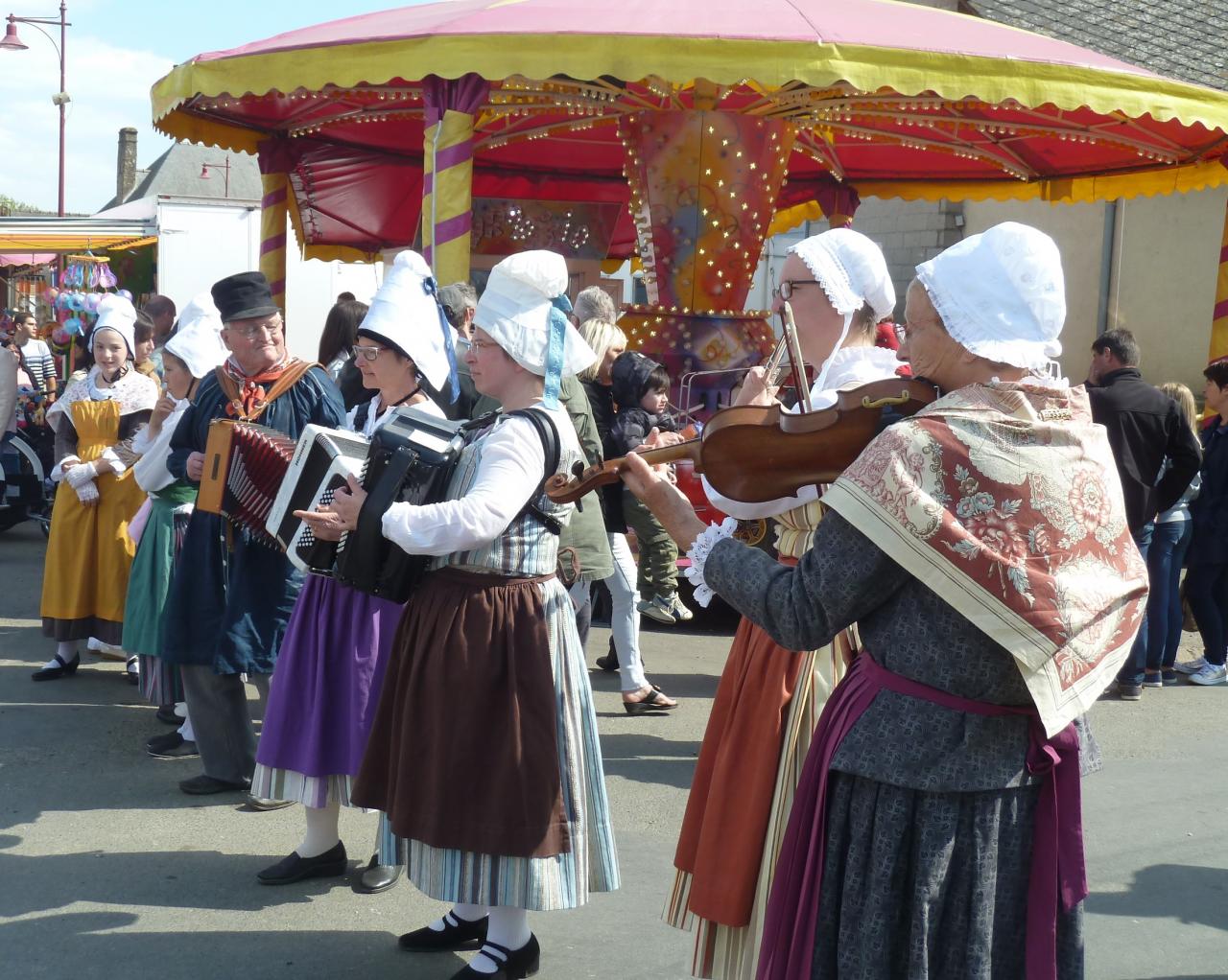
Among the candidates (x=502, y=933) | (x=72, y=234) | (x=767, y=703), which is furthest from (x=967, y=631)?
(x=72, y=234)

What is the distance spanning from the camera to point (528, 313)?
3256 millimetres

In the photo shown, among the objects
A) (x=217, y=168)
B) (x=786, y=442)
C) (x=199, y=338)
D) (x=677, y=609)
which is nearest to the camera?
(x=786, y=442)

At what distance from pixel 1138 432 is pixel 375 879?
441cm

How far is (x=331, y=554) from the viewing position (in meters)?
3.53

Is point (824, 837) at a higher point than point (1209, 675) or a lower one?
higher

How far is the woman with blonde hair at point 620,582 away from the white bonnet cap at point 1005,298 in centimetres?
384

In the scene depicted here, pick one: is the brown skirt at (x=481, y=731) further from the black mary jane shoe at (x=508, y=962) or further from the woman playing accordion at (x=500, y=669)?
the black mary jane shoe at (x=508, y=962)

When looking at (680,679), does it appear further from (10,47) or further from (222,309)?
(10,47)

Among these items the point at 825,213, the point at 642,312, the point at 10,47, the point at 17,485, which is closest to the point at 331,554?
the point at 642,312

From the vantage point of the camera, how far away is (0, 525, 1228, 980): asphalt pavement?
3.64 m

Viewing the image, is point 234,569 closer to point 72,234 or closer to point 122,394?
point 122,394

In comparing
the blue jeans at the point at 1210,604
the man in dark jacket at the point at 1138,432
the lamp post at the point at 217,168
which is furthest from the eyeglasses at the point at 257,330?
the lamp post at the point at 217,168

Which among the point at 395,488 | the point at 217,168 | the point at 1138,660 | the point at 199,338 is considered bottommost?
the point at 1138,660

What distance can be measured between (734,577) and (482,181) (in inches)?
430
